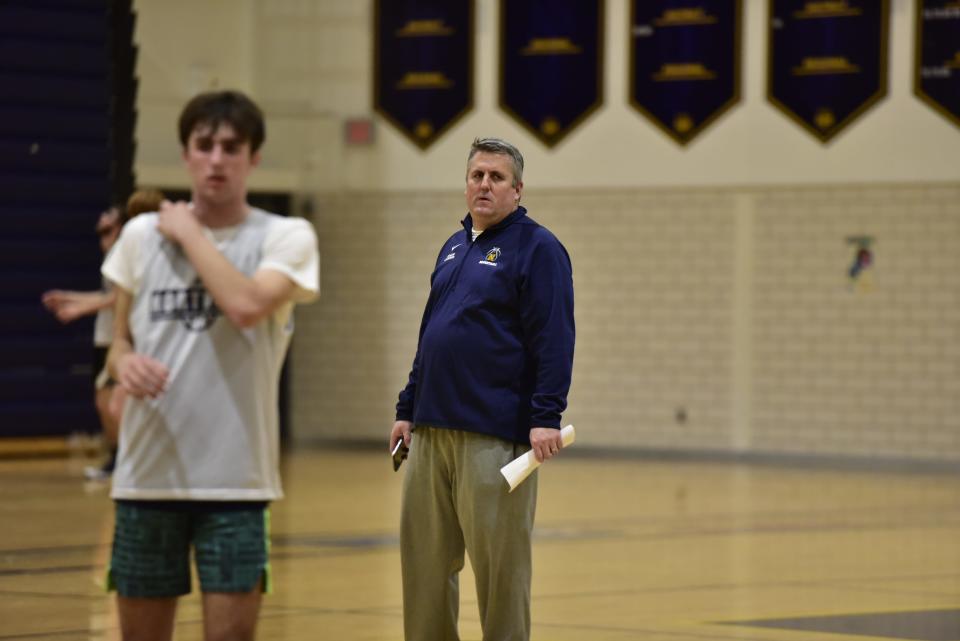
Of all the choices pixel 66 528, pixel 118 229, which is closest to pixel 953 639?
pixel 66 528

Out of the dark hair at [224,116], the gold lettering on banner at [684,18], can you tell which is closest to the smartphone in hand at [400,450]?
the dark hair at [224,116]

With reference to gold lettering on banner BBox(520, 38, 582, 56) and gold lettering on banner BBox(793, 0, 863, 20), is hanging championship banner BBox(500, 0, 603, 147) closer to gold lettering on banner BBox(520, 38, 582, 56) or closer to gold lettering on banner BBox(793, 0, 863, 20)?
gold lettering on banner BBox(520, 38, 582, 56)

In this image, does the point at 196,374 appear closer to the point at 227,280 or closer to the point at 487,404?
the point at 227,280

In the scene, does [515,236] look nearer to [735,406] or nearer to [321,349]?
[735,406]

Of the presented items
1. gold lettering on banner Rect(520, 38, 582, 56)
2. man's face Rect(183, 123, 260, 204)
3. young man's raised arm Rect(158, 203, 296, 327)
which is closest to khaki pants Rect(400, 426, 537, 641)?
young man's raised arm Rect(158, 203, 296, 327)

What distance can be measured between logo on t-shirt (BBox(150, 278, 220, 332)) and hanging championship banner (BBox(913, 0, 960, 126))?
13848 mm

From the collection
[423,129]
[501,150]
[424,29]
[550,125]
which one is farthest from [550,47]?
[501,150]

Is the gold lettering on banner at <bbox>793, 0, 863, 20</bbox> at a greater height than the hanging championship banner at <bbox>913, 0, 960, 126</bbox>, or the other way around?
the gold lettering on banner at <bbox>793, 0, 863, 20</bbox>

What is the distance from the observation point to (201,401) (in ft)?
14.5

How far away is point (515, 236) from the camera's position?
5.82m

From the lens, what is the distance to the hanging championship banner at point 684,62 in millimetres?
17969

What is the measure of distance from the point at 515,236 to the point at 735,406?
41.6 feet

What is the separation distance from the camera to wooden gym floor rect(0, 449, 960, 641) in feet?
25.5

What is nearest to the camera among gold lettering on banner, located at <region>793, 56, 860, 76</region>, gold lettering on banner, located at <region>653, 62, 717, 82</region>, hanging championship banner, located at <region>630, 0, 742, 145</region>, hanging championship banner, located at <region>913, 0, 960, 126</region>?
hanging championship banner, located at <region>913, 0, 960, 126</region>
